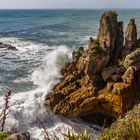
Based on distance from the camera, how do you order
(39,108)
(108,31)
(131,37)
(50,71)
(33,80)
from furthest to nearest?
(50,71), (33,80), (108,31), (131,37), (39,108)

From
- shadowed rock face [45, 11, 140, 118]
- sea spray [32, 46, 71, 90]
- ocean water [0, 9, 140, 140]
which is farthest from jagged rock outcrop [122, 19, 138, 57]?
sea spray [32, 46, 71, 90]

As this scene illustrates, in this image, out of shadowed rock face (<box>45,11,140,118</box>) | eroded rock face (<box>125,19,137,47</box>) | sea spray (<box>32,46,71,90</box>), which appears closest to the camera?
shadowed rock face (<box>45,11,140,118</box>)

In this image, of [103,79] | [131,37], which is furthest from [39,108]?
[131,37]

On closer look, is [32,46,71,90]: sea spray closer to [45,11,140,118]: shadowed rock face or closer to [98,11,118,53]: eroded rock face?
[45,11,140,118]: shadowed rock face

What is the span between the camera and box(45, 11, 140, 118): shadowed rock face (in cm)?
2347

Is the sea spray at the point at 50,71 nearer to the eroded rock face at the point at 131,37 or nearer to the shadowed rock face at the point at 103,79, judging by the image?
the shadowed rock face at the point at 103,79

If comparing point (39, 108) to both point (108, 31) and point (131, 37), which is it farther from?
point (131, 37)

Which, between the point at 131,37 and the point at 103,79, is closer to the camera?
the point at 103,79

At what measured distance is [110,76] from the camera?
24.8 meters

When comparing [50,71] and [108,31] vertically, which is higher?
[108,31]

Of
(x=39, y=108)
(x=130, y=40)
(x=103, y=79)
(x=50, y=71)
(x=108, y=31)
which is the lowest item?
(x=39, y=108)

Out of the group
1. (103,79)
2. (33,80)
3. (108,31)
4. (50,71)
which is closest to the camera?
(103,79)

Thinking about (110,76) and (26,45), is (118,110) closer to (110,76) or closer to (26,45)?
(110,76)

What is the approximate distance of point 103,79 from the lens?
25203 millimetres
